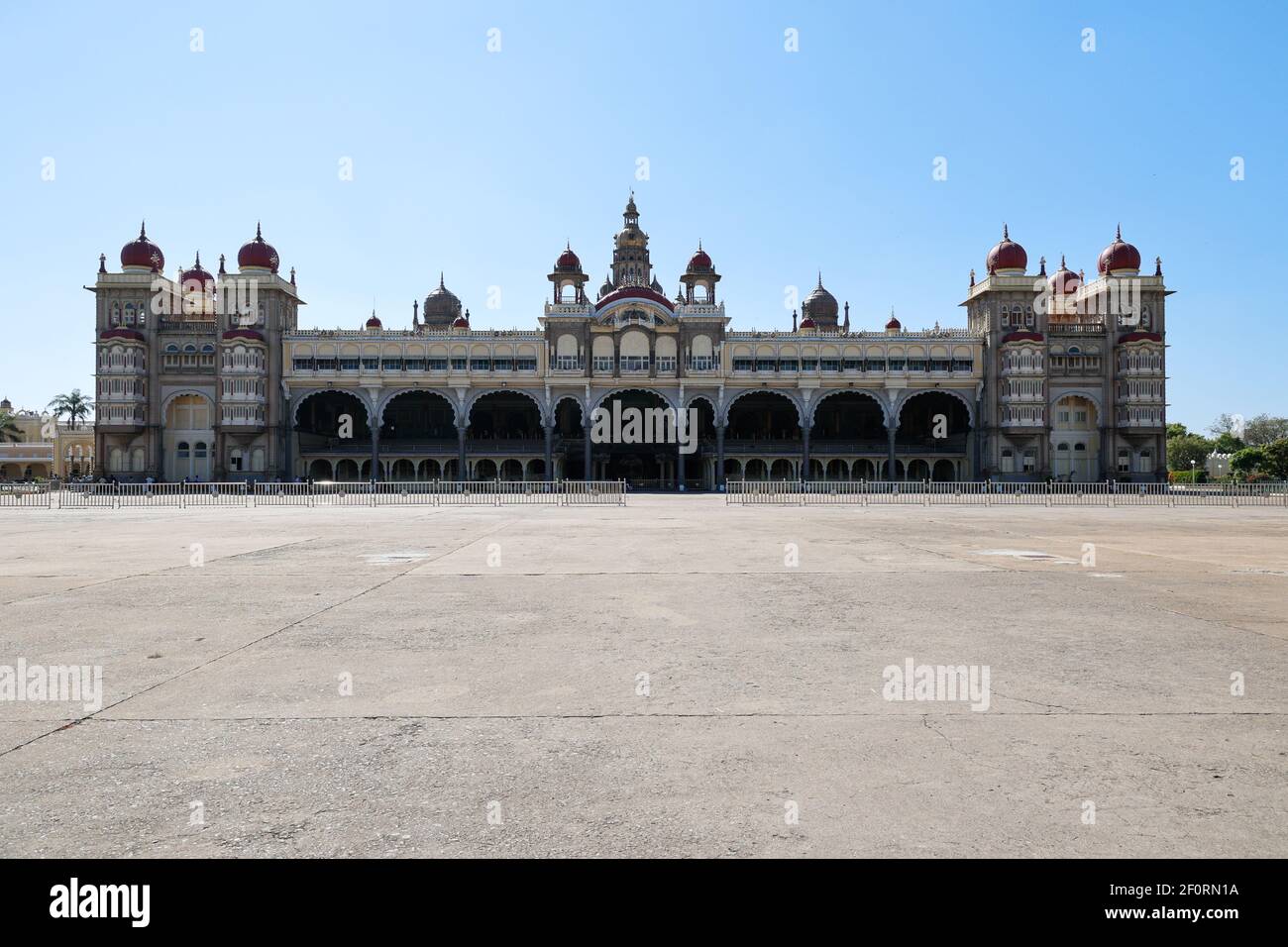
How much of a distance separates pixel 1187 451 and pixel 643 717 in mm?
130339

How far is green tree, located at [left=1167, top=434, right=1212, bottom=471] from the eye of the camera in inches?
4309

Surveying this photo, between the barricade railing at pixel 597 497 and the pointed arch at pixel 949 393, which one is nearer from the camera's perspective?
the barricade railing at pixel 597 497

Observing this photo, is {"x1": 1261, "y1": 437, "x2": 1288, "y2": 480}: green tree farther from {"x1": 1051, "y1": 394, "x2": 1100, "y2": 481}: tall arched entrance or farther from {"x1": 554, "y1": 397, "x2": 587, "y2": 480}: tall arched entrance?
{"x1": 554, "y1": 397, "x2": 587, "y2": 480}: tall arched entrance

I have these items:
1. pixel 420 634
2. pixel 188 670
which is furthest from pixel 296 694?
pixel 420 634

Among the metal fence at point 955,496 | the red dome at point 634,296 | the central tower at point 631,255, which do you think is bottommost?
the metal fence at point 955,496

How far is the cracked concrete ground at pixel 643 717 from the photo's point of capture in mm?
3447

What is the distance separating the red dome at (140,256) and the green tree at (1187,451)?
399 feet

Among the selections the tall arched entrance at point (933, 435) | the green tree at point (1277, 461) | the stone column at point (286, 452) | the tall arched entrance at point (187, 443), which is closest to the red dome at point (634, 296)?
the tall arched entrance at point (933, 435)

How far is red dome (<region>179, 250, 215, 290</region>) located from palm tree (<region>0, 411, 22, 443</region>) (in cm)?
4670

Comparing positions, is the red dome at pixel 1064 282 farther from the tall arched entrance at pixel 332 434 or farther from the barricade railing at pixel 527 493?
the tall arched entrance at pixel 332 434

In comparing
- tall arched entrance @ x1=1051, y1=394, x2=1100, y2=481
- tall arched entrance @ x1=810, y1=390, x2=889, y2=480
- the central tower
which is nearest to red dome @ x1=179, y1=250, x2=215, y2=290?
the central tower

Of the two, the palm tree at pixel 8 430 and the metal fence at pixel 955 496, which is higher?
the palm tree at pixel 8 430
